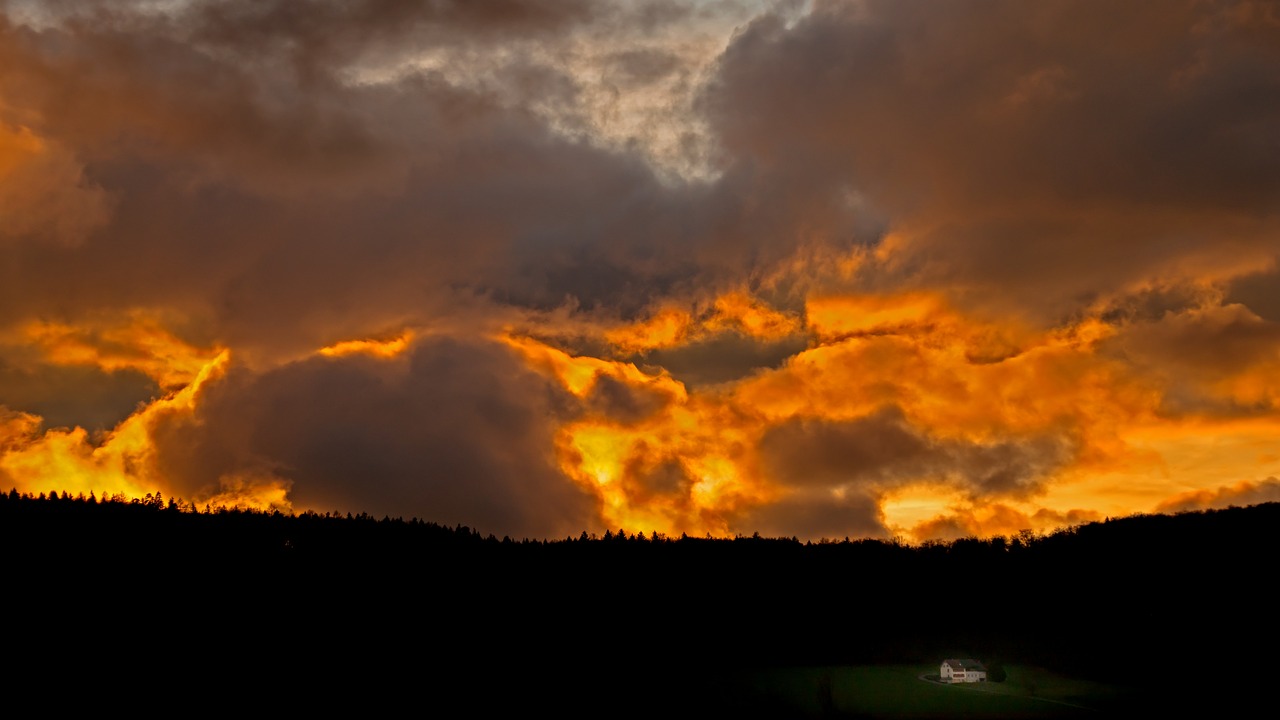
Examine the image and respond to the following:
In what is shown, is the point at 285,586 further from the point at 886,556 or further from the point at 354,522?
the point at 886,556

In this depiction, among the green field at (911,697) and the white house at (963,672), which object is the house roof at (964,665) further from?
the green field at (911,697)

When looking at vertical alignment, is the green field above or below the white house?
below

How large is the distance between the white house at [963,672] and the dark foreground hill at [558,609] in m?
10.0

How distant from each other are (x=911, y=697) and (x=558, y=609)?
201 ft

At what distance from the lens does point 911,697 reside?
68312 mm

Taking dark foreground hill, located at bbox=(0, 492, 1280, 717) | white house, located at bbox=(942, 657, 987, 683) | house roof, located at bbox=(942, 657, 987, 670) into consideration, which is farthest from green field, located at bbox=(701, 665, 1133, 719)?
dark foreground hill, located at bbox=(0, 492, 1280, 717)

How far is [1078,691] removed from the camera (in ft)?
234

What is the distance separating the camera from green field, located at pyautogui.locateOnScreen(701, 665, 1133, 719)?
60.4m

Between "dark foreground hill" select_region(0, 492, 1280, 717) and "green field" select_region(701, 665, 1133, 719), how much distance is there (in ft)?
12.7

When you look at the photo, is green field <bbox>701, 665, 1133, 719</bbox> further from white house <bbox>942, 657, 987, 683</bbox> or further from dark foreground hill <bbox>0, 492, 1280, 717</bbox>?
dark foreground hill <bbox>0, 492, 1280, 717</bbox>

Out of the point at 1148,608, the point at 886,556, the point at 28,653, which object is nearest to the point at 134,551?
the point at 28,653

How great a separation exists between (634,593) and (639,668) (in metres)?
41.4

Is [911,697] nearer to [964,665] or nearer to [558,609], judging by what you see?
[964,665]

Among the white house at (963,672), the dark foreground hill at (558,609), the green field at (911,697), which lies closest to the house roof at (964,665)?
the white house at (963,672)
